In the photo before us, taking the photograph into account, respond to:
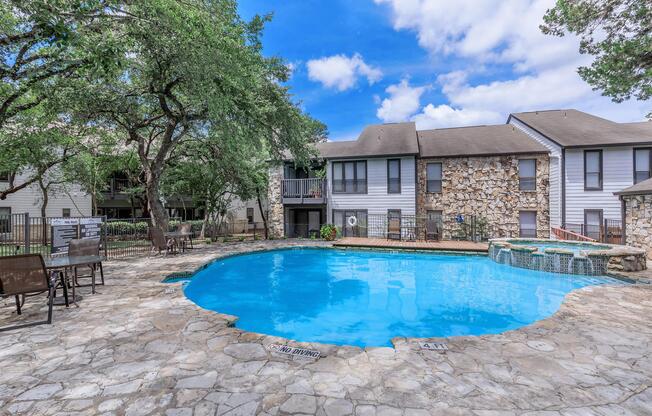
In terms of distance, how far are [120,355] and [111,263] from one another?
8.24 metres

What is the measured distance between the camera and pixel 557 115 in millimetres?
18234

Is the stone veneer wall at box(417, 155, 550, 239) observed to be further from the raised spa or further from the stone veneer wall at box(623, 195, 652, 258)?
the raised spa

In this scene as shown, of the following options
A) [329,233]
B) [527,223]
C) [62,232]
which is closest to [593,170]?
[527,223]

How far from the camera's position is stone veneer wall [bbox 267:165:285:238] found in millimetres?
19719

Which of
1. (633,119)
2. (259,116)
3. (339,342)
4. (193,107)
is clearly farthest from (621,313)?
(633,119)

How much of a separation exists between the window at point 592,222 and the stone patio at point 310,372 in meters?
12.8

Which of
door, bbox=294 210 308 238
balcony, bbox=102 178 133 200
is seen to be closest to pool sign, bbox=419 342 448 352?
door, bbox=294 210 308 238

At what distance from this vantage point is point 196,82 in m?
8.91

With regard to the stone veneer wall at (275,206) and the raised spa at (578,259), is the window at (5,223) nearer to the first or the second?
the stone veneer wall at (275,206)

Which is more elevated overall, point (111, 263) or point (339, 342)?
point (111, 263)

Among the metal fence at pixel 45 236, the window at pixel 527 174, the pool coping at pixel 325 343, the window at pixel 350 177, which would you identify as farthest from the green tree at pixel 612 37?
the metal fence at pixel 45 236

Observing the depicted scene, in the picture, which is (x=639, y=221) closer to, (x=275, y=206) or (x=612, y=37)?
(x=612, y=37)

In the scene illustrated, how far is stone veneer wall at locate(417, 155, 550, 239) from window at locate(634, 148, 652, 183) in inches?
141

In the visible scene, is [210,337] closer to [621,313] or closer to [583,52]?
[621,313]
